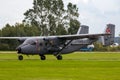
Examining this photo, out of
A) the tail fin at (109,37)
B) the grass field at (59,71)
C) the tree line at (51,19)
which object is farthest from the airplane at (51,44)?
the tree line at (51,19)

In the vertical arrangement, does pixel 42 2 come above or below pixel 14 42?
above

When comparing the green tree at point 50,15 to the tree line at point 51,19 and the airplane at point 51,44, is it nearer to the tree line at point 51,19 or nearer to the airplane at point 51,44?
the tree line at point 51,19

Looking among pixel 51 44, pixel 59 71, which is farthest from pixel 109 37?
pixel 59 71

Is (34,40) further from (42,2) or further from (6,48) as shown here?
(42,2)

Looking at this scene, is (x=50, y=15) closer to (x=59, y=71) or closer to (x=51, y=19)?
(x=51, y=19)

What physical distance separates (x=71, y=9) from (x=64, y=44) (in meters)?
96.4

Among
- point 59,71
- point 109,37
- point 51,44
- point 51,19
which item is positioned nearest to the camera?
point 59,71

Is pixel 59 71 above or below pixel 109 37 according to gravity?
below

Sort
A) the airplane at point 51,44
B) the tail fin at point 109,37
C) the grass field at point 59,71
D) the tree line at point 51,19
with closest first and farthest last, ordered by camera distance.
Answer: the grass field at point 59,71 → the airplane at point 51,44 → the tail fin at point 109,37 → the tree line at point 51,19

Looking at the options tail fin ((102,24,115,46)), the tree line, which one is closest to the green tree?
the tree line

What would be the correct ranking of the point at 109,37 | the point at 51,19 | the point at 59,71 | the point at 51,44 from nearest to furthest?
1. the point at 59,71
2. the point at 51,44
3. the point at 109,37
4. the point at 51,19

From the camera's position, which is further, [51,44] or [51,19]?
[51,19]

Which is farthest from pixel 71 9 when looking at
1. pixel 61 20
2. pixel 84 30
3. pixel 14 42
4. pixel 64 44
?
pixel 64 44

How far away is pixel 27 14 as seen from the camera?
15438 centimetres
